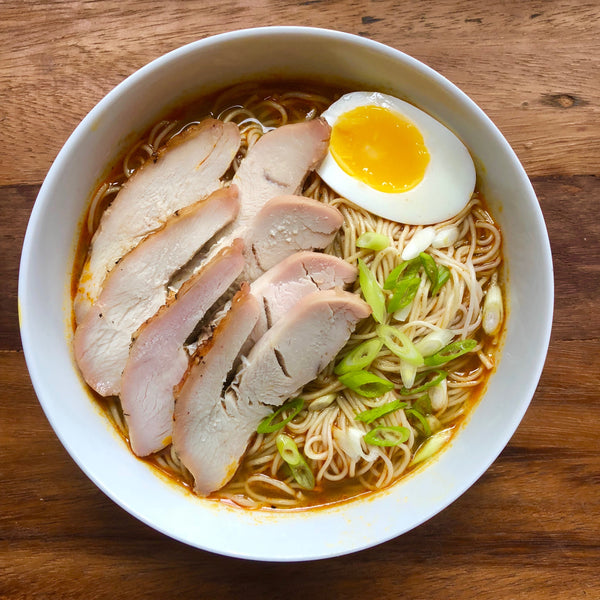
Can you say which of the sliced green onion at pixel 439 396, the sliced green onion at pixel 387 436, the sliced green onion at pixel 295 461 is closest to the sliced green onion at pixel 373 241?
the sliced green onion at pixel 439 396

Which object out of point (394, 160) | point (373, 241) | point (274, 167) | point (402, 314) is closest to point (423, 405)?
point (402, 314)

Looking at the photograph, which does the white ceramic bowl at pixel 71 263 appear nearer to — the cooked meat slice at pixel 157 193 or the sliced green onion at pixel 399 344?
the cooked meat slice at pixel 157 193

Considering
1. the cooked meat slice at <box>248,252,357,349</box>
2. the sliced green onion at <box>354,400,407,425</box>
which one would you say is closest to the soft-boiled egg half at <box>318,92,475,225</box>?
the cooked meat slice at <box>248,252,357,349</box>

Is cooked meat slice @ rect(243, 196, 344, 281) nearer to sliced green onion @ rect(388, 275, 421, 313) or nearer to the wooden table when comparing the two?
sliced green onion @ rect(388, 275, 421, 313)

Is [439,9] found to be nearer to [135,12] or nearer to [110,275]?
[135,12]

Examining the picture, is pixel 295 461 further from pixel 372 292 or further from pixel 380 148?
pixel 380 148
